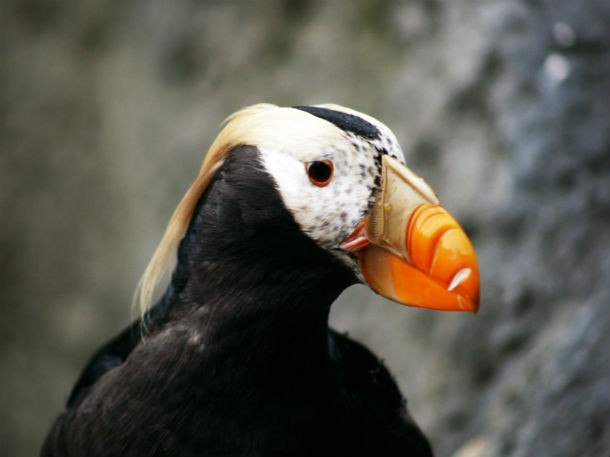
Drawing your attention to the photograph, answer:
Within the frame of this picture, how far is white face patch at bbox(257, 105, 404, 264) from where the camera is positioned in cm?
160

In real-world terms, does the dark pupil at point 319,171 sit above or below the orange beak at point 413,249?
above

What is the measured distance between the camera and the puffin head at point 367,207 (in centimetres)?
156

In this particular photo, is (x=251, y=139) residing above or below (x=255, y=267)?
above

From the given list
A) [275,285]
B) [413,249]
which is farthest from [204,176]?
[413,249]

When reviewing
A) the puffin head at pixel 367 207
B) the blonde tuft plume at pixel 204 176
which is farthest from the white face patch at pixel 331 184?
the blonde tuft plume at pixel 204 176

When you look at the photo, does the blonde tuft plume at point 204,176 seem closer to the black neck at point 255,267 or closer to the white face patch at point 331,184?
the black neck at point 255,267

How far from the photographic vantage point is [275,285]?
169 centimetres

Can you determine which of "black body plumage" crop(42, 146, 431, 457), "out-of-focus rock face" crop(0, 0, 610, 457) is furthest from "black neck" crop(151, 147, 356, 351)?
"out-of-focus rock face" crop(0, 0, 610, 457)

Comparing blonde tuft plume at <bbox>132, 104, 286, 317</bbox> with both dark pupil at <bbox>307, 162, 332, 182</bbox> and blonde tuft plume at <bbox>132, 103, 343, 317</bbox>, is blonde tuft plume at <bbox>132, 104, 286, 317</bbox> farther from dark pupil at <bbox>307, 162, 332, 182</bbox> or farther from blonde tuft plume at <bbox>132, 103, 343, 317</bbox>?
dark pupil at <bbox>307, 162, 332, 182</bbox>

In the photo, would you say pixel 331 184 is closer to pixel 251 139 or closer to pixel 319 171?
pixel 319 171

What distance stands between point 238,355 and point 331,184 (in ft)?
1.37

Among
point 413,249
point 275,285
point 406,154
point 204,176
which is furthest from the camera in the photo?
point 406,154

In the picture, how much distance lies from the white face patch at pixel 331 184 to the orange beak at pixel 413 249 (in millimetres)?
25

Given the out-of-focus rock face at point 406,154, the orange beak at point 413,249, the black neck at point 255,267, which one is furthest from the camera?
the out-of-focus rock face at point 406,154
